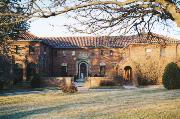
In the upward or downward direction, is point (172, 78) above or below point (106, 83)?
above

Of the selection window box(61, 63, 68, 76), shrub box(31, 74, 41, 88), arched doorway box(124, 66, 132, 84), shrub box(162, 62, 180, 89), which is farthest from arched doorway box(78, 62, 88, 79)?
shrub box(162, 62, 180, 89)

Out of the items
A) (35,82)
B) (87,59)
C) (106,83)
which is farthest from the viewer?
(87,59)

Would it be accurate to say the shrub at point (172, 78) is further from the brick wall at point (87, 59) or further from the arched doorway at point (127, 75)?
the brick wall at point (87, 59)

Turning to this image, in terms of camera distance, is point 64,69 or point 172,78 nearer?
point 172,78

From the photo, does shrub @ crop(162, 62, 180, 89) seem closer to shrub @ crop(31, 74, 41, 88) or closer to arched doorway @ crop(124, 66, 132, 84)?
arched doorway @ crop(124, 66, 132, 84)

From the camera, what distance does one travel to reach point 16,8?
35.8 ft

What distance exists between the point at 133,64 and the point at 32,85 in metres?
12.5

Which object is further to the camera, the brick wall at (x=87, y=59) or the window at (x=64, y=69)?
the window at (x=64, y=69)

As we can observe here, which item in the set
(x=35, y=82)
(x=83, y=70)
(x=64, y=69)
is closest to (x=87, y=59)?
(x=83, y=70)

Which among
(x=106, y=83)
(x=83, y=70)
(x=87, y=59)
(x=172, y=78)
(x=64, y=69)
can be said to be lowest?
(x=106, y=83)

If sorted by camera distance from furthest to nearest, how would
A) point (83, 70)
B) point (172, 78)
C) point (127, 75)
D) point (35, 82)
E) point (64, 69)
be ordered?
point (83, 70) < point (64, 69) < point (127, 75) < point (35, 82) < point (172, 78)

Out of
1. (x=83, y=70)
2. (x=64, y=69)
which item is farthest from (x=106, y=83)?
(x=64, y=69)

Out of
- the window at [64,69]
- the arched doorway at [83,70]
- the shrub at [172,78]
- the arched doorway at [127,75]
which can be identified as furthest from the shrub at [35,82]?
the arched doorway at [83,70]

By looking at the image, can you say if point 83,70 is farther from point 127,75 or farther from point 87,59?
point 127,75
